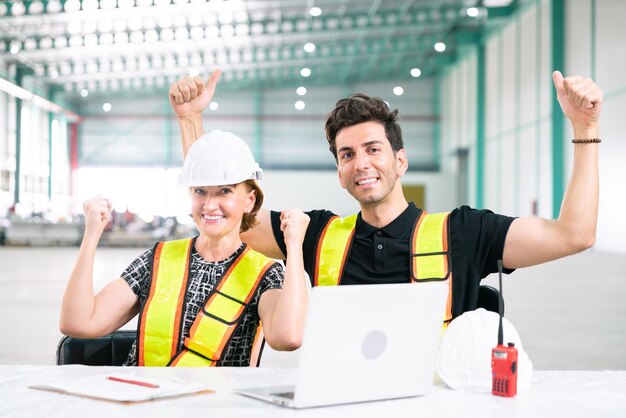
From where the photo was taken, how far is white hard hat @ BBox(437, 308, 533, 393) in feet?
5.56

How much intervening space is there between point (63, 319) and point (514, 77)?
20.6 meters

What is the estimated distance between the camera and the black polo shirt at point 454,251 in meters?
2.63

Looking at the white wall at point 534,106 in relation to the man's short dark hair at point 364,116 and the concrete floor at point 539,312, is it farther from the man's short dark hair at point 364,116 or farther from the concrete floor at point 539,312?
the man's short dark hair at point 364,116

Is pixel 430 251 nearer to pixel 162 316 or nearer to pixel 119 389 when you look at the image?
pixel 162 316

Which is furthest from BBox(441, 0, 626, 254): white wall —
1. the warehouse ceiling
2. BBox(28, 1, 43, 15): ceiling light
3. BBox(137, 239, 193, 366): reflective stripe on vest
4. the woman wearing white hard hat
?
BBox(137, 239, 193, 366): reflective stripe on vest

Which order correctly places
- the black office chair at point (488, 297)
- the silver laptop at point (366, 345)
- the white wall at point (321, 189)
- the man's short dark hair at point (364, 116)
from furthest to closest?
the white wall at point (321, 189) → the man's short dark hair at point (364, 116) → the black office chair at point (488, 297) → the silver laptop at point (366, 345)

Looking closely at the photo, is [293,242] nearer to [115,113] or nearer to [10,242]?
[10,242]

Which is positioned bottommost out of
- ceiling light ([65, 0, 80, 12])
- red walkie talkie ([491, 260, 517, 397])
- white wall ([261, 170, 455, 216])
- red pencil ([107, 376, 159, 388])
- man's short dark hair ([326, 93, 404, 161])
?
red pencil ([107, 376, 159, 388])

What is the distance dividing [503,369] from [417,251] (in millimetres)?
1042

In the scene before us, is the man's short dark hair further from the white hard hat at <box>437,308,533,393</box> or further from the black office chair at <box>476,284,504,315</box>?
the white hard hat at <box>437,308,533,393</box>

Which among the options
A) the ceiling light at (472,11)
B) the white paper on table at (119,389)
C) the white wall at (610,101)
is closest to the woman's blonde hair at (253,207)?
the white paper on table at (119,389)

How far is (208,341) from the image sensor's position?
2.27m

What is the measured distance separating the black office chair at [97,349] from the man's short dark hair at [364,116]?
1.05 m

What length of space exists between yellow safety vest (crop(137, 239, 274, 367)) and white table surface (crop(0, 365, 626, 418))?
0.39 meters
